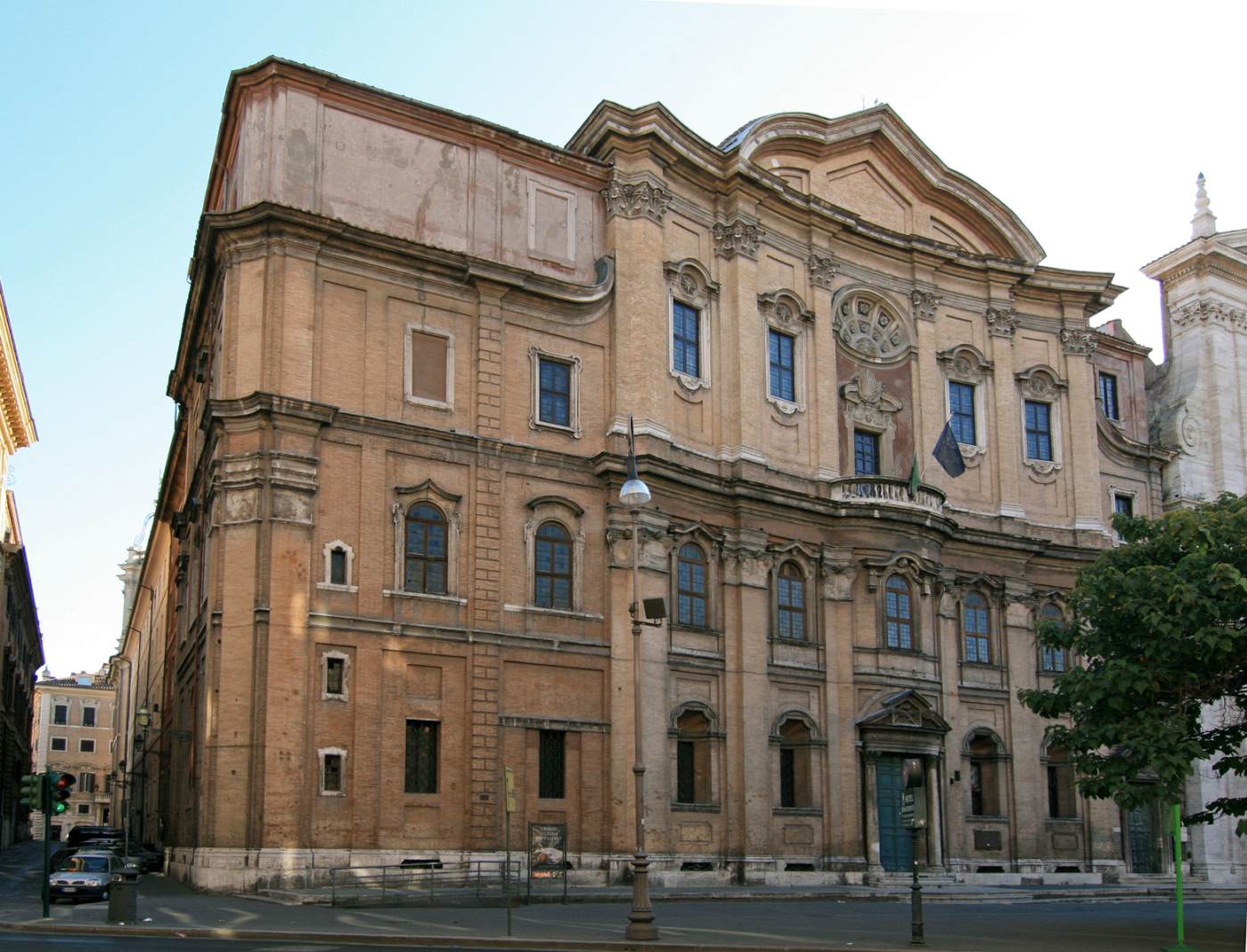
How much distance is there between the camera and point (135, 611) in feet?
280

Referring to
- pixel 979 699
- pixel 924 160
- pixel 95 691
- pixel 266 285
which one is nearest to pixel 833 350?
pixel 924 160

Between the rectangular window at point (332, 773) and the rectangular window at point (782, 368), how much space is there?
1761 cm

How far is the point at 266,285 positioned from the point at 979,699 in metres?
25.6

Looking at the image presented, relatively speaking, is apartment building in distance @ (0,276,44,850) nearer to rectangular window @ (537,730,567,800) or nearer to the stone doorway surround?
rectangular window @ (537,730,567,800)

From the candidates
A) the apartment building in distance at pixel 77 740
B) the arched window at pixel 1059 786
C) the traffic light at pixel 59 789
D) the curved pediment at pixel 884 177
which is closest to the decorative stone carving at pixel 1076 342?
the curved pediment at pixel 884 177

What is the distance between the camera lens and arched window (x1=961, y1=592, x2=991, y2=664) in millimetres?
45281

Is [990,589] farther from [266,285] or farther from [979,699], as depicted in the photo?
[266,285]

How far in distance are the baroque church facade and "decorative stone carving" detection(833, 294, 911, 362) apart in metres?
0.13

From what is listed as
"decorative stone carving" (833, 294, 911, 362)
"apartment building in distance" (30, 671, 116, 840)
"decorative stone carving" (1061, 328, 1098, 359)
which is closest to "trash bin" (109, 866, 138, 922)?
"decorative stone carving" (833, 294, 911, 362)

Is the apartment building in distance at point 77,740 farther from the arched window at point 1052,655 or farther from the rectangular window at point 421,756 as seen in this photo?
the rectangular window at point 421,756

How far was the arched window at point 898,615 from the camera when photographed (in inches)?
1679

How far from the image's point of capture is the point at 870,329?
1816 inches

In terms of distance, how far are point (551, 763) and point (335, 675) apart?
20.4ft

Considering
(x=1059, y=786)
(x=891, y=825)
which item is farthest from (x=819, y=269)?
(x=1059, y=786)
